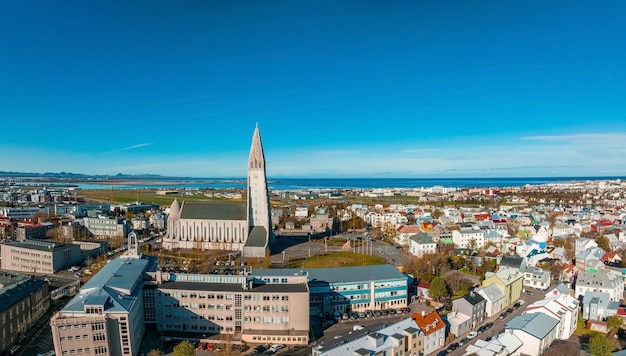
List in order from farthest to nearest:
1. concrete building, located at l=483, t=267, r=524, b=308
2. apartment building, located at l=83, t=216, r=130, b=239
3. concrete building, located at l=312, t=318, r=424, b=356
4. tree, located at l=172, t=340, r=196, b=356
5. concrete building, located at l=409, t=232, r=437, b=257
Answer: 1. apartment building, located at l=83, t=216, r=130, b=239
2. concrete building, located at l=409, t=232, r=437, b=257
3. concrete building, located at l=483, t=267, r=524, b=308
4. tree, located at l=172, t=340, r=196, b=356
5. concrete building, located at l=312, t=318, r=424, b=356

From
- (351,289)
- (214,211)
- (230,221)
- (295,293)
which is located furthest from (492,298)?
(214,211)

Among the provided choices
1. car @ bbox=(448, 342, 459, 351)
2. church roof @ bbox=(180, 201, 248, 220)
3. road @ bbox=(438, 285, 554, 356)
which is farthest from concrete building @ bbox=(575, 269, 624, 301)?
church roof @ bbox=(180, 201, 248, 220)

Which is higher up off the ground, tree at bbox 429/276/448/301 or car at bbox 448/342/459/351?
tree at bbox 429/276/448/301

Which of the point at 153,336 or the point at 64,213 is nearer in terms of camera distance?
the point at 153,336

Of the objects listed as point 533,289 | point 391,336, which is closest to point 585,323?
point 533,289

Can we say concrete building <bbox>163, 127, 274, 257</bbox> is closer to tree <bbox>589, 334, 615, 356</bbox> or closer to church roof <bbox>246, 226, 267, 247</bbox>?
church roof <bbox>246, 226, 267, 247</bbox>

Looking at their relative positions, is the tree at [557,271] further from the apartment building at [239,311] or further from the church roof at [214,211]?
the church roof at [214,211]

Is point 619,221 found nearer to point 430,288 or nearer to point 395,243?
point 395,243

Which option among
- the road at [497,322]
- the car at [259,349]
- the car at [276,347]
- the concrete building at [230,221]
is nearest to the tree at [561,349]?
the road at [497,322]
